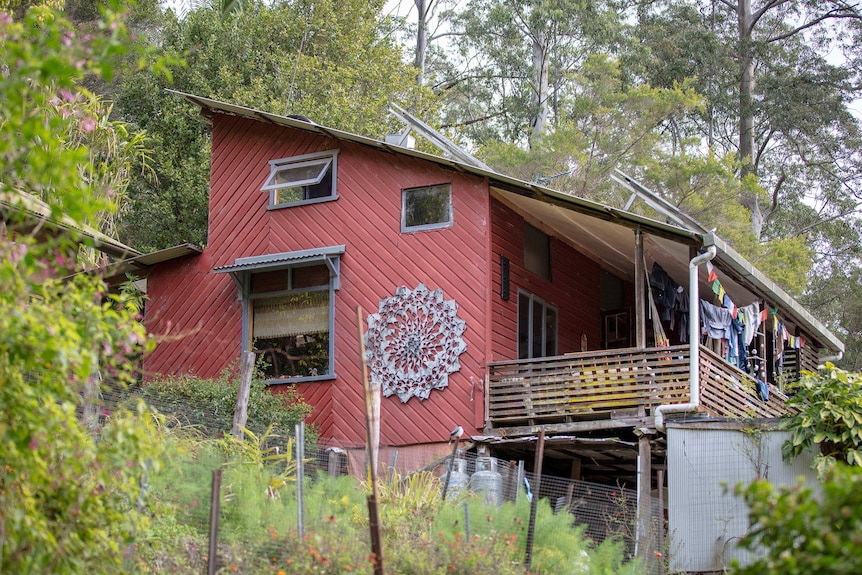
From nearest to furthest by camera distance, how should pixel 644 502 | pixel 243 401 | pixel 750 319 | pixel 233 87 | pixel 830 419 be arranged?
pixel 243 401 → pixel 830 419 → pixel 644 502 → pixel 750 319 → pixel 233 87

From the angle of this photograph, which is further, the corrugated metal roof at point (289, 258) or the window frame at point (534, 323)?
the window frame at point (534, 323)

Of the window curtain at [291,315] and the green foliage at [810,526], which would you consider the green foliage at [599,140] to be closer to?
the window curtain at [291,315]

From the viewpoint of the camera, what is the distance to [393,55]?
28.4 m

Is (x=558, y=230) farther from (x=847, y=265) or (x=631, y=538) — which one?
(x=847, y=265)

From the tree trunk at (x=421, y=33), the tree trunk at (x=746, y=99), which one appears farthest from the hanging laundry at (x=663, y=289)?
the tree trunk at (x=421, y=33)

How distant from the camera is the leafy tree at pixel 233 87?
25562 mm

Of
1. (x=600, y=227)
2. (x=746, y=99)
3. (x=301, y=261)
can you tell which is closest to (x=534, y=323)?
(x=600, y=227)

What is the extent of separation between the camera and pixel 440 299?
16.5 m

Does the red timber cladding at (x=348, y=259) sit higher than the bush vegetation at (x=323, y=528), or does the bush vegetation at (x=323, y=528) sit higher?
the red timber cladding at (x=348, y=259)

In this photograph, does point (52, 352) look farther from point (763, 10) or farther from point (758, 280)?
point (763, 10)

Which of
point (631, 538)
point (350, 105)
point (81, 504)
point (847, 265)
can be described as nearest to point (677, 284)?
point (631, 538)

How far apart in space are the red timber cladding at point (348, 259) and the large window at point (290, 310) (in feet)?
0.78

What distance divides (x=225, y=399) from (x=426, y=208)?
4.05 meters

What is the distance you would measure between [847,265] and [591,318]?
18.8m
